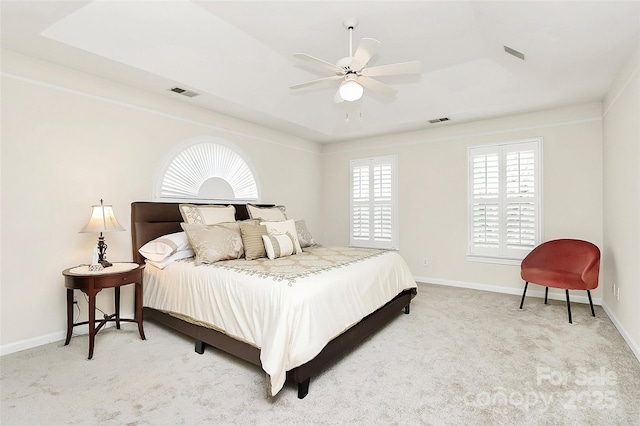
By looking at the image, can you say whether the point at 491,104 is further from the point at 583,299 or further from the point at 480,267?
the point at 583,299

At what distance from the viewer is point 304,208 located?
19.8 ft

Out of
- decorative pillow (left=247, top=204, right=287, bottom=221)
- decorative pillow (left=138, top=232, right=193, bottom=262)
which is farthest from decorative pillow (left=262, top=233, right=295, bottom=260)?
decorative pillow (left=138, top=232, right=193, bottom=262)

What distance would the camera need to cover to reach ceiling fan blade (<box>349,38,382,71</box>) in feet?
7.32

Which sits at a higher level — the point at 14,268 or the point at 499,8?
the point at 499,8

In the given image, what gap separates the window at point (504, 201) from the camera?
443cm

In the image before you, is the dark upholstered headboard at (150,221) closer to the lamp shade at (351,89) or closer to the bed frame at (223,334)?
the bed frame at (223,334)

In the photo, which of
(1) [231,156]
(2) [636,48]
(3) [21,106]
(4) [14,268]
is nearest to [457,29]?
(2) [636,48]

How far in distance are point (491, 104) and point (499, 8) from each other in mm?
1920

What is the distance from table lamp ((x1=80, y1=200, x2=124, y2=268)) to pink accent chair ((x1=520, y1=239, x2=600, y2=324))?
438cm

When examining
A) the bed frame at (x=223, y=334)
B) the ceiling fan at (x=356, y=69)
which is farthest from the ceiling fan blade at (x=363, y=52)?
the bed frame at (x=223, y=334)

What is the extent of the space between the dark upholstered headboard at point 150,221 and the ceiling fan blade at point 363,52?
2555 mm

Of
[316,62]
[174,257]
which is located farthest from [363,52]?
[174,257]

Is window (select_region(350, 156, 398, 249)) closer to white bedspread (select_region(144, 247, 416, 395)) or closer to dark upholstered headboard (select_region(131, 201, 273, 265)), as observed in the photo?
white bedspread (select_region(144, 247, 416, 395))

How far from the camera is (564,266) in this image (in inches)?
149
